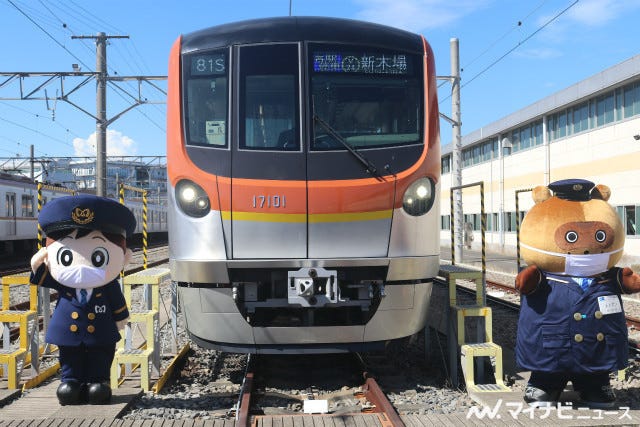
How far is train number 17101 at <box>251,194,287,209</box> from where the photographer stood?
4863 millimetres

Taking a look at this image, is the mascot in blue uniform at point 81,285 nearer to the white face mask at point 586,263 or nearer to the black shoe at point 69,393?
the black shoe at point 69,393

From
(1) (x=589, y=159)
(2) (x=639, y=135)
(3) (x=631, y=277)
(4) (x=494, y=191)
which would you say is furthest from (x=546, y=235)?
(4) (x=494, y=191)

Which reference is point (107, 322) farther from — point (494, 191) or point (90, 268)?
point (494, 191)

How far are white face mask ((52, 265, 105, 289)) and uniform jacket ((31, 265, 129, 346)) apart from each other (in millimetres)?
81

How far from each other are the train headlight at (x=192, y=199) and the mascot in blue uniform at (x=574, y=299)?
249 centimetres

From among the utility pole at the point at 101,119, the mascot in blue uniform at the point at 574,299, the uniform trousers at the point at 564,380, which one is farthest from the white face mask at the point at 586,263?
the utility pole at the point at 101,119

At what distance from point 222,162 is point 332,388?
2.20 metres

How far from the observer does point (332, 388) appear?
5.40m

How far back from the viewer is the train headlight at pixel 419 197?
16.7ft

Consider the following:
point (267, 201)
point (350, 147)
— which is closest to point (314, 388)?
point (267, 201)

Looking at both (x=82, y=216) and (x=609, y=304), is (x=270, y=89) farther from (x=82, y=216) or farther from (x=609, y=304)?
(x=609, y=304)

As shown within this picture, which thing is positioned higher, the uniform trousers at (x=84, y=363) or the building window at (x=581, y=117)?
the building window at (x=581, y=117)

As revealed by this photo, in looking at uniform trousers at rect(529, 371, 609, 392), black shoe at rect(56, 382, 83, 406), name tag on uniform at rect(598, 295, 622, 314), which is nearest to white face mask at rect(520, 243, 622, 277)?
name tag on uniform at rect(598, 295, 622, 314)

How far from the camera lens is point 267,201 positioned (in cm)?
488
